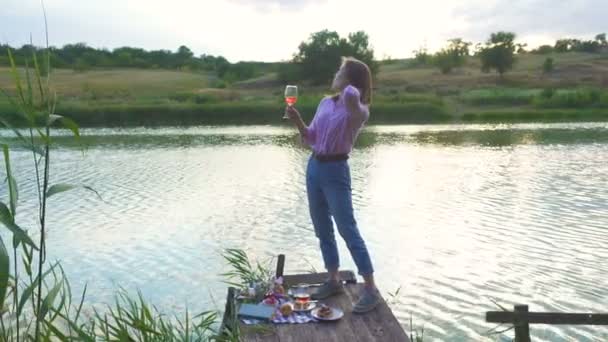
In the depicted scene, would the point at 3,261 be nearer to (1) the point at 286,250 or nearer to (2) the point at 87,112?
(1) the point at 286,250

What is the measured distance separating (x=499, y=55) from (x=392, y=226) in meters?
54.3

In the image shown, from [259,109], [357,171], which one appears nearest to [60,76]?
[259,109]

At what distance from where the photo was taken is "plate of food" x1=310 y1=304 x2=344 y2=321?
4270 millimetres

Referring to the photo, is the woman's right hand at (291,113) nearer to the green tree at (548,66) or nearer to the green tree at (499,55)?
the green tree at (499,55)

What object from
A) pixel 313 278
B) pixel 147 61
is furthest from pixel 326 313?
pixel 147 61

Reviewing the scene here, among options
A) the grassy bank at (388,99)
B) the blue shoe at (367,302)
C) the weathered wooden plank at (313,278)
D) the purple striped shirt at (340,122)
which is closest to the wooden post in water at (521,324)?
the blue shoe at (367,302)

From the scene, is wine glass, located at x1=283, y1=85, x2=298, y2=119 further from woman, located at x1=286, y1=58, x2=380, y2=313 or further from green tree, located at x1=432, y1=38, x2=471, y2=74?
green tree, located at x1=432, y1=38, x2=471, y2=74

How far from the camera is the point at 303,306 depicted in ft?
14.8

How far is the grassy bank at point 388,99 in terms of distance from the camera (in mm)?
39688

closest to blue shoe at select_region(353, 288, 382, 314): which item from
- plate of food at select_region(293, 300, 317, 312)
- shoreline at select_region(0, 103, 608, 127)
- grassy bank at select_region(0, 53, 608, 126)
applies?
plate of food at select_region(293, 300, 317, 312)

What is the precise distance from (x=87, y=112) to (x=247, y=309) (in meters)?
38.2

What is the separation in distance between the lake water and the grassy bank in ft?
63.5

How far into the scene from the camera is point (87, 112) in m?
39.9

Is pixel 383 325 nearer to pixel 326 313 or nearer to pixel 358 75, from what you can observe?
pixel 326 313
